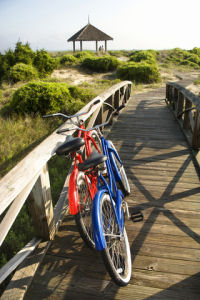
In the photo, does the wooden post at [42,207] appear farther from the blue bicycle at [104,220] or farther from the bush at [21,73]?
the bush at [21,73]

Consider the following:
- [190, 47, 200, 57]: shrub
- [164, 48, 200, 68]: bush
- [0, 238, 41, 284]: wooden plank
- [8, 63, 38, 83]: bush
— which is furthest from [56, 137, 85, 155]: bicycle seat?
[190, 47, 200, 57]: shrub

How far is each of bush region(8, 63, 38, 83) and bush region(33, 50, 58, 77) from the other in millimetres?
1596

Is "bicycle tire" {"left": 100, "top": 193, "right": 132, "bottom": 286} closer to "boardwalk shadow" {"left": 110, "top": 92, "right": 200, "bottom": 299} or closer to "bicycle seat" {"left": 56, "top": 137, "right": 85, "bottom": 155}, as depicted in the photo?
"boardwalk shadow" {"left": 110, "top": 92, "right": 200, "bottom": 299}

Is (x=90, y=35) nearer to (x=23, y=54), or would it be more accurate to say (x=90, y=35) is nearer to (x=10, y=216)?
(x=23, y=54)

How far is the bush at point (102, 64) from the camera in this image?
67.2 feet

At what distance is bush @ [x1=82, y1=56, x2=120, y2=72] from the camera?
67.2 feet

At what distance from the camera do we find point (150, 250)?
243 cm

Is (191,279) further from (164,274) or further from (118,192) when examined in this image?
(118,192)

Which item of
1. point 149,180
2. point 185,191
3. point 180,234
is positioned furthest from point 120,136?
point 180,234

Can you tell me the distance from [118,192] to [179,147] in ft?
9.86

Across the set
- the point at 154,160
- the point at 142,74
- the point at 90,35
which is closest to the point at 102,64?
the point at 142,74

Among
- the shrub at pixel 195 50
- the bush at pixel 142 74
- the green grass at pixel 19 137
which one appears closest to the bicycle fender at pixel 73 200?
the green grass at pixel 19 137

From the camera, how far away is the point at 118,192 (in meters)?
2.42

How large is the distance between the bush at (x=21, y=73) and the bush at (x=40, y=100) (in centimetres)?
619
